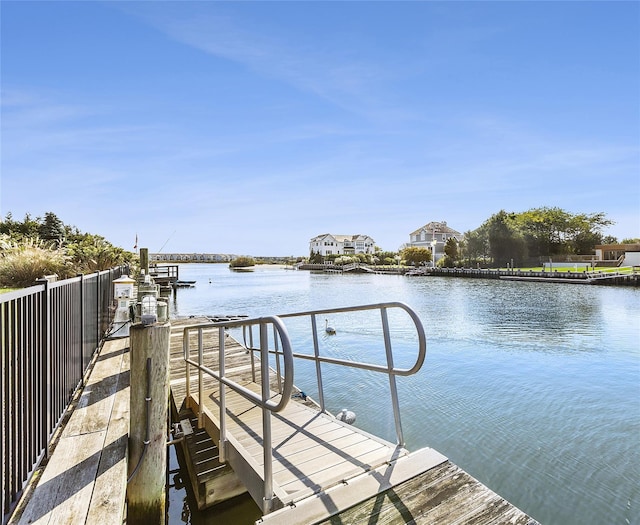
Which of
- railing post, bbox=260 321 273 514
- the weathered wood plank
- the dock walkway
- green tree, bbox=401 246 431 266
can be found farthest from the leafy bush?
railing post, bbox=260 321 273 514

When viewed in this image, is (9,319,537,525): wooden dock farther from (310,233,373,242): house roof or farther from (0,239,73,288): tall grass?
(310,233,373,242): house roof

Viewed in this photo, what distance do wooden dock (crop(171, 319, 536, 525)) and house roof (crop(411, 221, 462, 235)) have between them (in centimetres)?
8424

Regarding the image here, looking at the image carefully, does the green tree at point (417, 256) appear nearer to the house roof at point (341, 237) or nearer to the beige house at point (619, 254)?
the beige house at point (619, 254)

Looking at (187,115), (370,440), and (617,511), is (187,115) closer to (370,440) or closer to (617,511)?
(370,440)

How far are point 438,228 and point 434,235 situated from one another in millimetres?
3634

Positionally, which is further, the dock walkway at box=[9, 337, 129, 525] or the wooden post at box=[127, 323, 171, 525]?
the wooden post at box=[127, 323, 171, 525]

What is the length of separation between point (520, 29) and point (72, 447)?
21.7 m

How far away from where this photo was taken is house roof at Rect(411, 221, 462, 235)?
276ft

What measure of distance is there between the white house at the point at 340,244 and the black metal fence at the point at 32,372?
302 ft

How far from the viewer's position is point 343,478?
2.52 m

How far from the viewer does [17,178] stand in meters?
18.0

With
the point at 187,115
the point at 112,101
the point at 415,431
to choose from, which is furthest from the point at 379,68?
the point at 415,431

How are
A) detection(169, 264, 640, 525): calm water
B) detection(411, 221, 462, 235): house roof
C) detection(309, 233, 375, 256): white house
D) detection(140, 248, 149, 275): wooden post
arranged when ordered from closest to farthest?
detection(169, 264, 640, 525): calm water → detection(140, 248, 149, 275): wooden post → detection(411, 221, 462, 235): house roof → detection(309, 233, 375, 256): white house

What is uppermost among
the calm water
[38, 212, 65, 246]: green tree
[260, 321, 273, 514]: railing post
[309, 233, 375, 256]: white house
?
[309, 233, 375, 256]: white house
